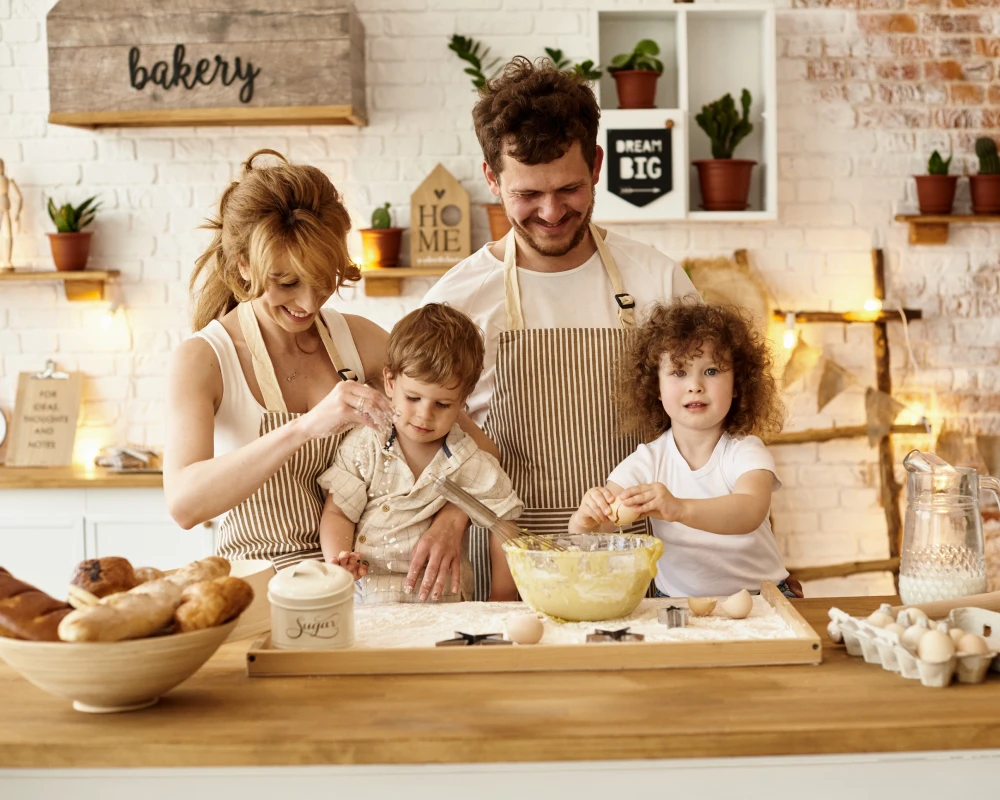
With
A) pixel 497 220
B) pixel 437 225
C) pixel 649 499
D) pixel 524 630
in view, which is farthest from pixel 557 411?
pixel 437 225

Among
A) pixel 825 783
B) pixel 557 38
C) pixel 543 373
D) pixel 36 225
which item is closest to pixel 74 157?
pixel 36 225

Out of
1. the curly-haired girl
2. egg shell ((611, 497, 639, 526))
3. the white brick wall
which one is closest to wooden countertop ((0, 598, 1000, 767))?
egg shell ((611, 497, 639, 526))

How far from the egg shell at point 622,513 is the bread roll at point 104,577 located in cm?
78

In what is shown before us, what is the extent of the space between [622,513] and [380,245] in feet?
8.45

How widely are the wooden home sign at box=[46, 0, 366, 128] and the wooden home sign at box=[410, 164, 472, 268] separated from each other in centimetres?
45

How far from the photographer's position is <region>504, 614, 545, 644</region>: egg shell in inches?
58.9

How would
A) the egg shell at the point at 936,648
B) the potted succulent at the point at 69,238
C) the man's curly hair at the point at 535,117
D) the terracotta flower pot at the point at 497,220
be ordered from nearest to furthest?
1. the egg shell at the point at 936,648
2. the man's curly hair at the point at 535,117
3. the terracotta flower pot at the point at 497,220
4. the potted succulent at the point at 69,238

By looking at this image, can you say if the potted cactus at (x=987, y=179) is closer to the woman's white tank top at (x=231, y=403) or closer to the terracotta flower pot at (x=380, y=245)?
the terracotta flower pot at (x=380, y=245)

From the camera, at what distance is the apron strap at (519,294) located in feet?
7.87

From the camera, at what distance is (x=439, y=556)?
2.03m

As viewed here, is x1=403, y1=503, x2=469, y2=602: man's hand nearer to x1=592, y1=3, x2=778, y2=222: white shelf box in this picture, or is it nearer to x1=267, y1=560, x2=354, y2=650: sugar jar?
x1=267, y1=560, x2=354, y2=650: sugar jar

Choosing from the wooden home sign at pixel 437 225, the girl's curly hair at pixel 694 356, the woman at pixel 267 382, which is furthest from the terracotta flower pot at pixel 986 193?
the woman at pixel 267 382

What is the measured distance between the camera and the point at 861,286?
4281mm

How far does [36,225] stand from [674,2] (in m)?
2.70
